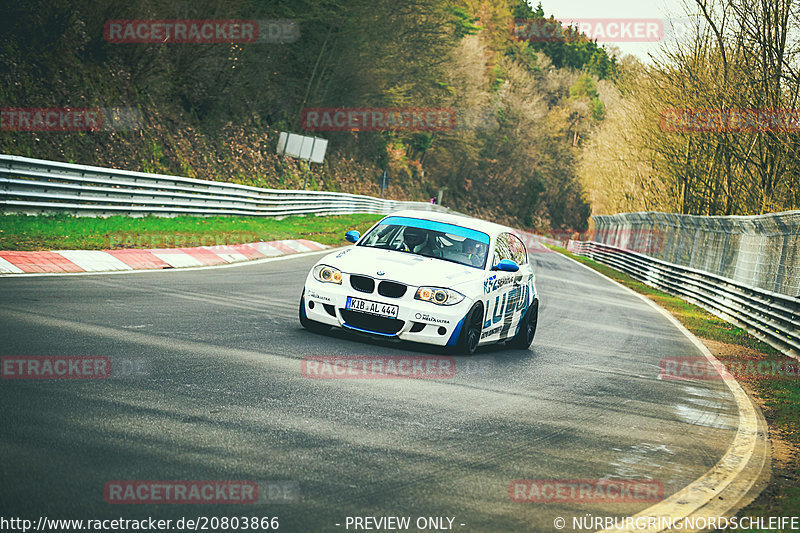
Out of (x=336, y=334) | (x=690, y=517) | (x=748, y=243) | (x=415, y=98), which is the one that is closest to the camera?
(x=690, y=517)

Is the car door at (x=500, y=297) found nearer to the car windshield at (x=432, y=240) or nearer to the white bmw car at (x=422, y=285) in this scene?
the white bmw car at (x=422, y=285)

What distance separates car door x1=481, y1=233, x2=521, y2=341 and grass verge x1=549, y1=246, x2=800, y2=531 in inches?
124

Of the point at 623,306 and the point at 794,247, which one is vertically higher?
the point at 794,247

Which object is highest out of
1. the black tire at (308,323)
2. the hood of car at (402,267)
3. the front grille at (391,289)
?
the hood of car at (402,267)

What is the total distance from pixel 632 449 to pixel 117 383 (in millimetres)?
3945

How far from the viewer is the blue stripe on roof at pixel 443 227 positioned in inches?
424

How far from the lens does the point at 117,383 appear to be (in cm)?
630

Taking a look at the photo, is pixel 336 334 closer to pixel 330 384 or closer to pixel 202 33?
pixel 330 384

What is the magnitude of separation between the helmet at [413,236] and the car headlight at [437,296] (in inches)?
54.0

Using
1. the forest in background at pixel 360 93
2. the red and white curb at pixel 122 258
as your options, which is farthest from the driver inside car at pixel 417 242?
the forest in background at pixel 360 93

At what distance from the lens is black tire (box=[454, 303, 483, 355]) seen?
9.48m

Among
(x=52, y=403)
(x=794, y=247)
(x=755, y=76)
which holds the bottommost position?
(x=52, y=403)

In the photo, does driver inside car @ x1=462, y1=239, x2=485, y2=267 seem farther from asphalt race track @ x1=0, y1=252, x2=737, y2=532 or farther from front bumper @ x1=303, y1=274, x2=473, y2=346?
asphalt race track @ x1=0, y1=252, x2=737, y2=532

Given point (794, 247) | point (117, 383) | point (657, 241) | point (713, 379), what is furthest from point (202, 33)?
point (117, 383)
